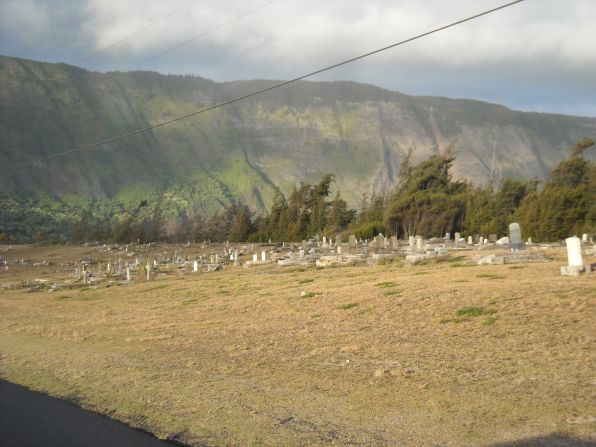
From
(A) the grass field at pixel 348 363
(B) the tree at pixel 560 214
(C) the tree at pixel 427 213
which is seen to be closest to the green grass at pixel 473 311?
(A) the grass field at pixel 348 363

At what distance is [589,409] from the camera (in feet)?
20.7

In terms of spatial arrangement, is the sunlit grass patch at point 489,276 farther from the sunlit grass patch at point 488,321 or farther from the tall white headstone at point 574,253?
the sunlit grass patch at point 488,321

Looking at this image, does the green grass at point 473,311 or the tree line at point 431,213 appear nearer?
the green grass at point 473,311

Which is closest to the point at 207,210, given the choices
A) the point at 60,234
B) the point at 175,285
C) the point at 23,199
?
the point at 23,199

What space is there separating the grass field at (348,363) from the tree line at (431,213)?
30058 mm

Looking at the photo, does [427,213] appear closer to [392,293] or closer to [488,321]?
[392,293]

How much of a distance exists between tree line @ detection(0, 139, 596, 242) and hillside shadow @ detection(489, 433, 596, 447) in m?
39.3

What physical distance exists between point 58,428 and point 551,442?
5562mm

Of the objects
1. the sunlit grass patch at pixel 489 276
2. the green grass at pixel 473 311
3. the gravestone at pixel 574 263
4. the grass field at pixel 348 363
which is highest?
the gravestone at pixel 574 263

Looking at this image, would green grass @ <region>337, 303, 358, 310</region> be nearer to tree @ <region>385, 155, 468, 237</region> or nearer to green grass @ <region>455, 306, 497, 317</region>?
green grass @ <region>455, 306, 497, 317</region>

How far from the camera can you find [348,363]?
9484 millimetres

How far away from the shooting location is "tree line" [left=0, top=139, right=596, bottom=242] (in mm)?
44594

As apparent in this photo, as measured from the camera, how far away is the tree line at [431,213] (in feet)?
146

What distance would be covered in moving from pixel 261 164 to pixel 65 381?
183291 millimetres
